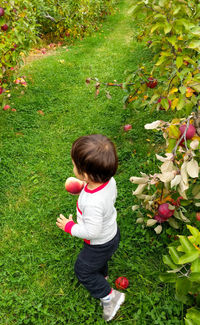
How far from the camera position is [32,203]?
2.97 meters

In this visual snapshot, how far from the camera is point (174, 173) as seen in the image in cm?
145

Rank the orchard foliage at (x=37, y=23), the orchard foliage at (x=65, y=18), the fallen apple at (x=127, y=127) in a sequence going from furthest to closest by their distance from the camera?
the orchard foliage at (x=65, y=18) → the fallen apple at (x=127, y=127) → the orchard foliage at (x=37, y=23)

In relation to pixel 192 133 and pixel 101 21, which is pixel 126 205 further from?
pixel 101 21

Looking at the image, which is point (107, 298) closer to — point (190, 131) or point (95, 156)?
point (95, 156)

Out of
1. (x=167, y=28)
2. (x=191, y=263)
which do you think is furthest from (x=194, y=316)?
(x=167, y=28)

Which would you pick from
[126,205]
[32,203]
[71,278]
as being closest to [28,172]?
[32,203]

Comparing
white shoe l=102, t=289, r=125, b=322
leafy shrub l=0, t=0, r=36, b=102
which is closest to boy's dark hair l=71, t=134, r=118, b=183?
white shoe l=102, t=289, r=125, b=322

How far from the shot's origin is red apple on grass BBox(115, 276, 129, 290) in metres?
2.13

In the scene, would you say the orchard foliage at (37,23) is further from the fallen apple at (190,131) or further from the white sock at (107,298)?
the white sock at (107,298)

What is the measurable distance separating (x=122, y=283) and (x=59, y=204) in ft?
3.60

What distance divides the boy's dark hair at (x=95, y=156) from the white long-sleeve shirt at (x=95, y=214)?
0.12 metres

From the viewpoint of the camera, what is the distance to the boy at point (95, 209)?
1485mm

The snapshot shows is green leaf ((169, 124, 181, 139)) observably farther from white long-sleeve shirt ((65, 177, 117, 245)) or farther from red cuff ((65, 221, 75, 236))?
red cuff ((65, 221, 75, 236))

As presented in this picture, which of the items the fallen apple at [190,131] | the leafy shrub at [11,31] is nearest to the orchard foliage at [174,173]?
the fallen apple at [190,131]
